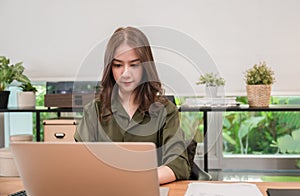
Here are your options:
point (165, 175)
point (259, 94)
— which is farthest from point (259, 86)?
point (165, 175)

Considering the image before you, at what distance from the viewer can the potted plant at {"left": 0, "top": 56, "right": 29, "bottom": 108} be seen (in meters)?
3.01

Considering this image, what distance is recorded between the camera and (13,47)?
3.31 m

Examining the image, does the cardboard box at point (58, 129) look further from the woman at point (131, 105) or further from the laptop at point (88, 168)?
the laptop at point (88, 168)

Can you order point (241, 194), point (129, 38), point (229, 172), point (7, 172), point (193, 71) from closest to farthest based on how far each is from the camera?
point (241, 194)
point (129, 38)
point (7, 172)
point (193, 71)
point (229, 172)

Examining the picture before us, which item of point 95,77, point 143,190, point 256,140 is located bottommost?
point 256,140

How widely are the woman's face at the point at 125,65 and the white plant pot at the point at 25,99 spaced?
5.83 feet

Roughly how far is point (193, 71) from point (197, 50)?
0.29 meters

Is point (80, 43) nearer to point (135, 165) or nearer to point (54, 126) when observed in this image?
point (54, 126)

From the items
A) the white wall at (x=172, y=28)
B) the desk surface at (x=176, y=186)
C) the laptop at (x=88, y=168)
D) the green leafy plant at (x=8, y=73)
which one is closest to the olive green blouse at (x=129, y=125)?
the desk surface at (x=176, y=186)

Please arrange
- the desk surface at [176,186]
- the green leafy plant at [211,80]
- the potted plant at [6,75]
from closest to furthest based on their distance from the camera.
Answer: the desk surface at [176,186] → the green leafy plant at [211,80] → the potted plant at [6,75]

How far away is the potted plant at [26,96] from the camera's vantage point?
10.1ft

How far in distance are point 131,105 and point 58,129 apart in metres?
1.48

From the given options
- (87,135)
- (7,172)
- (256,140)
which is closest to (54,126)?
(7,172)

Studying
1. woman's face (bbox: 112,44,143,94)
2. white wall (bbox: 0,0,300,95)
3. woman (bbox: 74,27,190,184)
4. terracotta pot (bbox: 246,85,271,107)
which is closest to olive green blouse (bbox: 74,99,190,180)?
woman (bbox: 74,27,190,184)
